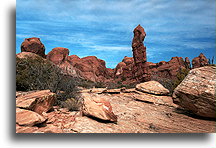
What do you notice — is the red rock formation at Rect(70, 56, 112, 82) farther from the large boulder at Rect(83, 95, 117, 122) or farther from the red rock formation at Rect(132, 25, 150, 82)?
the large boulder at Rect(83, 95, 117, 122)

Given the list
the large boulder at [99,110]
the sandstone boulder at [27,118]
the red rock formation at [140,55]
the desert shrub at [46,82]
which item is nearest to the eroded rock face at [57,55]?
the red rock formation at [140,55]

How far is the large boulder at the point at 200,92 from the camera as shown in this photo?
16.9 feet

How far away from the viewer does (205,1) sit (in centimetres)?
545

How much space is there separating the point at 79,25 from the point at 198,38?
13.0ft

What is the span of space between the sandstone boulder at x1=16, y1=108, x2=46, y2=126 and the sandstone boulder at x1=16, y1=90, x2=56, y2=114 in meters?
0.25

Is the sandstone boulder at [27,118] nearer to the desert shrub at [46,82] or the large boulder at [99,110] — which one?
the large boulder at [99,110]

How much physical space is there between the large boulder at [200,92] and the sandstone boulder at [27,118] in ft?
15.2

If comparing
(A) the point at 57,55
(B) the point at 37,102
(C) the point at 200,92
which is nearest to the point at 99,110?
(B) the point at 37,102

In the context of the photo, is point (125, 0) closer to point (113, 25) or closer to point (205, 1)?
point (113, 25)

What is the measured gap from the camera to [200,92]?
527 centimetres

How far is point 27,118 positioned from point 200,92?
5.01 meters

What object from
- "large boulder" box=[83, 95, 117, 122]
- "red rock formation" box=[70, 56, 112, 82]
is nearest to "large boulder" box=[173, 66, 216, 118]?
"large boulder" box=[83, 95, 117, 122]

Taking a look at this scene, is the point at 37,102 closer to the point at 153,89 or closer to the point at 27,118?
the point at 27,118

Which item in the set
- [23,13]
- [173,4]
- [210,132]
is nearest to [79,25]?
[23,13]
